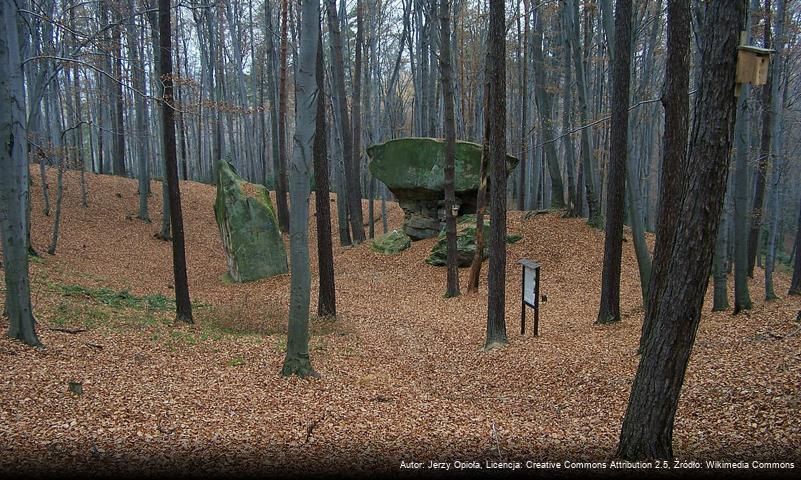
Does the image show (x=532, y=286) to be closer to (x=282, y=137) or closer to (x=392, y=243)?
(x=392, y=243)

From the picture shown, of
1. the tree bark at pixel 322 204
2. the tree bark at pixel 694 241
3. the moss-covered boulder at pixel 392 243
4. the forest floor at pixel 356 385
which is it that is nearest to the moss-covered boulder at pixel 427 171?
the moss-covered boulder at pixel 392 243

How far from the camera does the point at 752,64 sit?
3176 mm

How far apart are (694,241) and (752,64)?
1135 mm

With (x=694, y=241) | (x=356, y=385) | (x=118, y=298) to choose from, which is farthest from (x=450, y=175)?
(x=694, y=241)

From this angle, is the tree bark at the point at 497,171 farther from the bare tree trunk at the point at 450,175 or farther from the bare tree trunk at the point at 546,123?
the bare tree trunk at the point at 546,123

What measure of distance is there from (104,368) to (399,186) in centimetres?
1240

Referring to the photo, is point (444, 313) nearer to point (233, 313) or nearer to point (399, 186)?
point (233, 313)

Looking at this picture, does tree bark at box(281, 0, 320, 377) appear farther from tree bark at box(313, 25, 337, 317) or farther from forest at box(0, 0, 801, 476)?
tree bark at box(313, 25, 337, 317)

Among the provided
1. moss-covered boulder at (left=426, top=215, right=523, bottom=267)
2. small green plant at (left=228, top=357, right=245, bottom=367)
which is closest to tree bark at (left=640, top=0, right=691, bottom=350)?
small green plant at (left=228, top=357, right=245, bottom=367)

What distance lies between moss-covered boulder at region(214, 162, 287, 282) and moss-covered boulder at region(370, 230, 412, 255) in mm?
3856

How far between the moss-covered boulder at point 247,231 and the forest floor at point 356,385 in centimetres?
238

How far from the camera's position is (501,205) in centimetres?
805

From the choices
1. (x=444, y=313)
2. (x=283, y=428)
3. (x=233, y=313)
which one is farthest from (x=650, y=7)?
(x=283, y=428)

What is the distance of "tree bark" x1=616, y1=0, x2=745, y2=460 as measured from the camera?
3.26m
